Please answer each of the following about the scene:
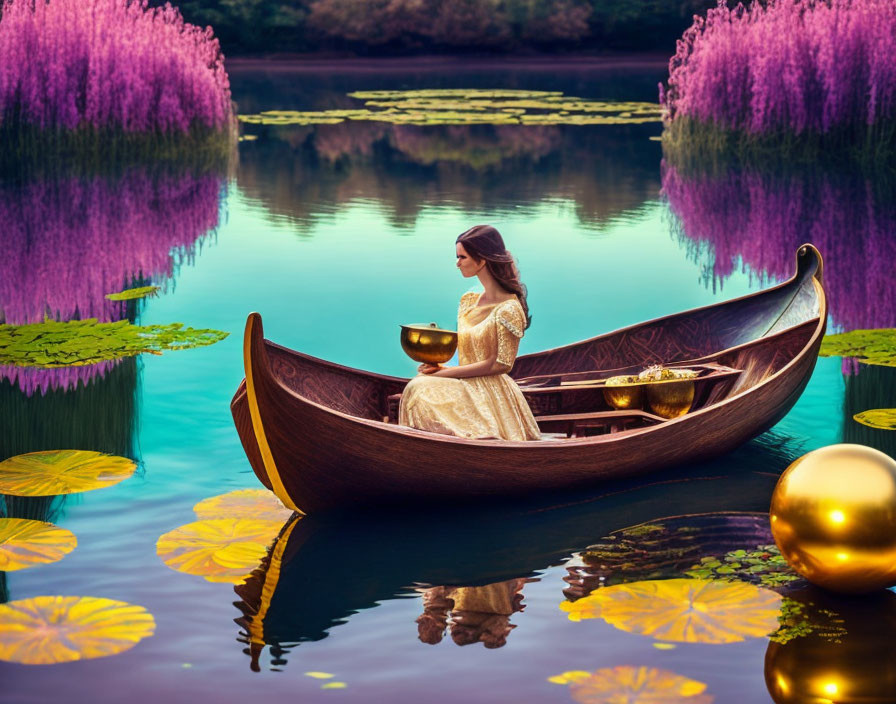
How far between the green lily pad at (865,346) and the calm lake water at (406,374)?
0.26ft

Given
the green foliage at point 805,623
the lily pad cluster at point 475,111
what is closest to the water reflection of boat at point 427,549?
the green foliage at point 805,623

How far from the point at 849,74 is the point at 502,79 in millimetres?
13618

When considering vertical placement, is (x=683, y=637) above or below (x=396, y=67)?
below

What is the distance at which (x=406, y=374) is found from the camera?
20.5 ft

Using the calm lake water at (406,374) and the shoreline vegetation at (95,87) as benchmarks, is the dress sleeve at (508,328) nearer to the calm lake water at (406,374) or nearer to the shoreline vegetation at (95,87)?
the calm lake water at (406,374)

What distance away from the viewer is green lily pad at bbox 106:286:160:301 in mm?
7660

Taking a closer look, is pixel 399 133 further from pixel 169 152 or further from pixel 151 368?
pixel 151 368

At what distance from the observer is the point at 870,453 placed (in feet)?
11.9

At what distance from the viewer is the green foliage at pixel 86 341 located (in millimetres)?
6078

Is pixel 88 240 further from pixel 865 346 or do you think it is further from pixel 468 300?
pixel 865 346

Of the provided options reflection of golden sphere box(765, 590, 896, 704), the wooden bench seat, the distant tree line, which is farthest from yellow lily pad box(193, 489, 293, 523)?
the distant tree line

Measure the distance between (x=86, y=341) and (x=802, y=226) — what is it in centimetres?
583

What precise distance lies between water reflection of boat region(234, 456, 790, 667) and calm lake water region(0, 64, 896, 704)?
0.01m

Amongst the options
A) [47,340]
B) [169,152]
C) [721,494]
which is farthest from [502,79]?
[721,494]
